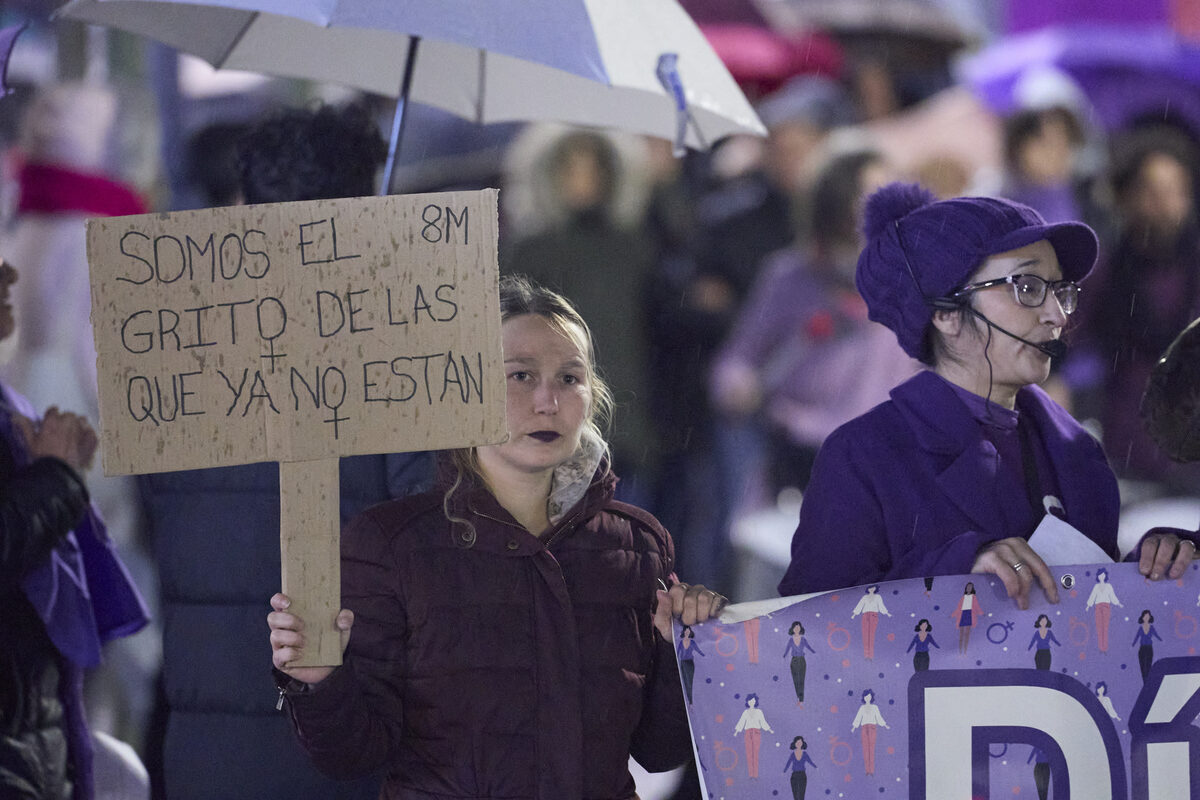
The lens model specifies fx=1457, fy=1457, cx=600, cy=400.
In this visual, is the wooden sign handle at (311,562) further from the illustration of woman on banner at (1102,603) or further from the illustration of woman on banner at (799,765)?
the illustration of woman on banner at (1102,603)

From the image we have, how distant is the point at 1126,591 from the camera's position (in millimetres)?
2801

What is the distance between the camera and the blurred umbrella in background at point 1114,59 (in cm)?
821

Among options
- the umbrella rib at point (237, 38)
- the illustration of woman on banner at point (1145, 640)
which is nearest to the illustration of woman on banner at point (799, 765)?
the illustration of woman on banner at point (1145, 640)

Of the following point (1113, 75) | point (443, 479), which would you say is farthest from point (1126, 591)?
point (1113, 75)

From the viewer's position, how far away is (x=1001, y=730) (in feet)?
9.13

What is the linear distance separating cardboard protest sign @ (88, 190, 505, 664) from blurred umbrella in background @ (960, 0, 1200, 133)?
6.10m

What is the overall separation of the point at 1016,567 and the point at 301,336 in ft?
4.48

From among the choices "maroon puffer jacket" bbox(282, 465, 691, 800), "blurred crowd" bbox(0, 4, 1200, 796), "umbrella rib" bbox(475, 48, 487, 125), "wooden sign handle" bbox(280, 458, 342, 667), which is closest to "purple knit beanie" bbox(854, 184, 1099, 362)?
"maroon puffer jacket" bbox(282, 465, 691, 800)

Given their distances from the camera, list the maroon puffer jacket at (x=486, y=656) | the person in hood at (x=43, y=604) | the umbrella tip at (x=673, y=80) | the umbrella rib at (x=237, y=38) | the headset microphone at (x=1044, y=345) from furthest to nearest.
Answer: the umbrella rib at (x=237, y=38), the umbrella tip at (x=673, y=80), the person in hood at (x=43, y=604), the headset microphone at (x=1044, y=345), the maroon puffer jacket at (x=486, y=656)

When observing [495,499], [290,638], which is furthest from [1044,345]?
[290,638]

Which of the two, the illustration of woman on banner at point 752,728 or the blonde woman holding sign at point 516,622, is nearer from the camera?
the blonde woman holding sign at point 516,622

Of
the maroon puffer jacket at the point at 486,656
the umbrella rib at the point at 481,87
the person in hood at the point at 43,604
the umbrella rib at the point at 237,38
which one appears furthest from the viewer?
the umbrella rib at the point at 481,87

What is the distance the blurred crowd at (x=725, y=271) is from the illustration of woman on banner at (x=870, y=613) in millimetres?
3096

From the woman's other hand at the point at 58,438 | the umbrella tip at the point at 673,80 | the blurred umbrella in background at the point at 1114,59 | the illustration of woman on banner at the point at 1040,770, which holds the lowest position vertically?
the illustration of woman on banner at the point at 1040,770
